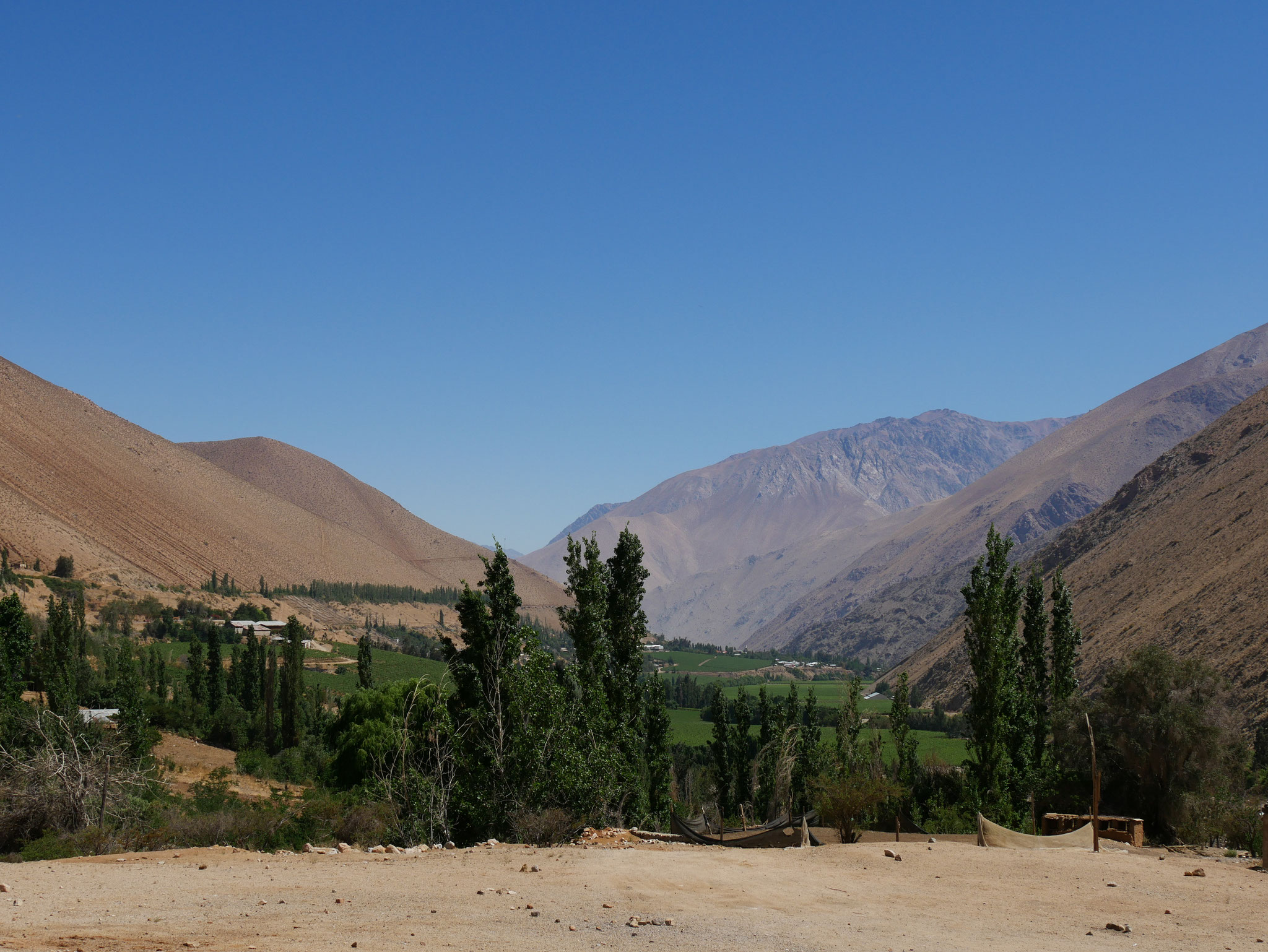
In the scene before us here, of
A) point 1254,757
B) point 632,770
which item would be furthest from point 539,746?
point 1254,757

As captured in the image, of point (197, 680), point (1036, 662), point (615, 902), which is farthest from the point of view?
point (197, 680)

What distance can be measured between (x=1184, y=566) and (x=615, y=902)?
8035 cm

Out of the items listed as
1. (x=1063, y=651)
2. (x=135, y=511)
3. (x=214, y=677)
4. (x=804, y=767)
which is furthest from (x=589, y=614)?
(x=135, y=511)

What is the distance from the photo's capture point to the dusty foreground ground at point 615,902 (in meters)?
Result: 12.0

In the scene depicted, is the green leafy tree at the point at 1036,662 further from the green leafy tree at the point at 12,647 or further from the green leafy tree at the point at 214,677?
the green leafy tree at the point at 214,677

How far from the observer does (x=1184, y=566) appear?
81125 millimetres

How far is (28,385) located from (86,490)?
32.8 meters

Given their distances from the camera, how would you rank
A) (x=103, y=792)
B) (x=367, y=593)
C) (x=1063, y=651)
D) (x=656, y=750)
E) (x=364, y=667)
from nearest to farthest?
(x=103, y=792)
(x=656, y=750)
(x=1063, y=651)
(x=364, y=667)
(x=367, y=593)

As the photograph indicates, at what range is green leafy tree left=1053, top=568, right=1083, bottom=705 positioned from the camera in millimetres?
40031

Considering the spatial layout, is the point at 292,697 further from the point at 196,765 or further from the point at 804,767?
the point at 804,767

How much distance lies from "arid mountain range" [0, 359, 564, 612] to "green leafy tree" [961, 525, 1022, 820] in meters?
108

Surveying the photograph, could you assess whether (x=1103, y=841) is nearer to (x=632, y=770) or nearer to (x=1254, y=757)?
(x=632, y=770)

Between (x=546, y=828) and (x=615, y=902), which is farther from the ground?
(x=615, y=902)

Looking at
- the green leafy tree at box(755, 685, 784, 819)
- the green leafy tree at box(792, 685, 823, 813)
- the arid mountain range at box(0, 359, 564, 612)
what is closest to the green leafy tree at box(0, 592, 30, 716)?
the green leafy tree at box(755, 685, 784, 819)
